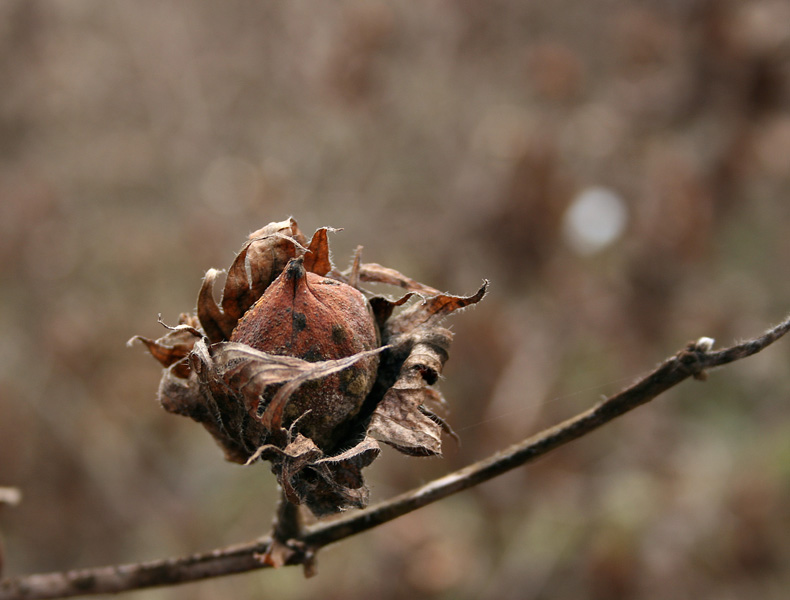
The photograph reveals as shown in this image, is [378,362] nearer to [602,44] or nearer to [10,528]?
[602,44]

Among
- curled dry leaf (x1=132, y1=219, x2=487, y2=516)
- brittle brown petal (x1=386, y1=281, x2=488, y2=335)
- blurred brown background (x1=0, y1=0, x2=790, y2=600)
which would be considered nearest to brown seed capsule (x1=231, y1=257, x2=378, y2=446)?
curled dry leaf (x1=132, y1=219, x2=487, y2=516)

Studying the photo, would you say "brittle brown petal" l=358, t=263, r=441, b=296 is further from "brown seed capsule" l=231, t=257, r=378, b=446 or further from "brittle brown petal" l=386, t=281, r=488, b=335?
"brown seed capsule" l=231, t=257, r=378, b=446

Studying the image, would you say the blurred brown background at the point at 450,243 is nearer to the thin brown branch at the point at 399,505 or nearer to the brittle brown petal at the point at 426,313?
the thin brown branch at the point at 399,505

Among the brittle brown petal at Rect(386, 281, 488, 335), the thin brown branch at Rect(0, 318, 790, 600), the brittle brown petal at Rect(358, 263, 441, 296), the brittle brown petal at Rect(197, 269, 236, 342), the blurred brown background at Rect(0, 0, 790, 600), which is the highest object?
the blurred brown background at Rect(0, 0, 790, 600)

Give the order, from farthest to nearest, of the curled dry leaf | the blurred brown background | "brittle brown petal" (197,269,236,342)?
the blurred brown background → "brittle brown petal" (197,269,236,342) → the curled dry leaf

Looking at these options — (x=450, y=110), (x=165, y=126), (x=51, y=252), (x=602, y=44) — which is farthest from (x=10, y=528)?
(x=602, y=44)

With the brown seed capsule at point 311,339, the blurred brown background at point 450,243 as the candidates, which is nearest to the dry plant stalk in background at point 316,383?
the brown seed capsule at point 311,339

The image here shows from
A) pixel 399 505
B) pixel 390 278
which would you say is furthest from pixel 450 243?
pixel 399 505

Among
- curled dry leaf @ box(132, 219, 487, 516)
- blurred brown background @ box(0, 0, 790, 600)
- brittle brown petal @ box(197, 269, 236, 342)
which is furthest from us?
blurred brown background @ box(0, 0, 790, 600)
